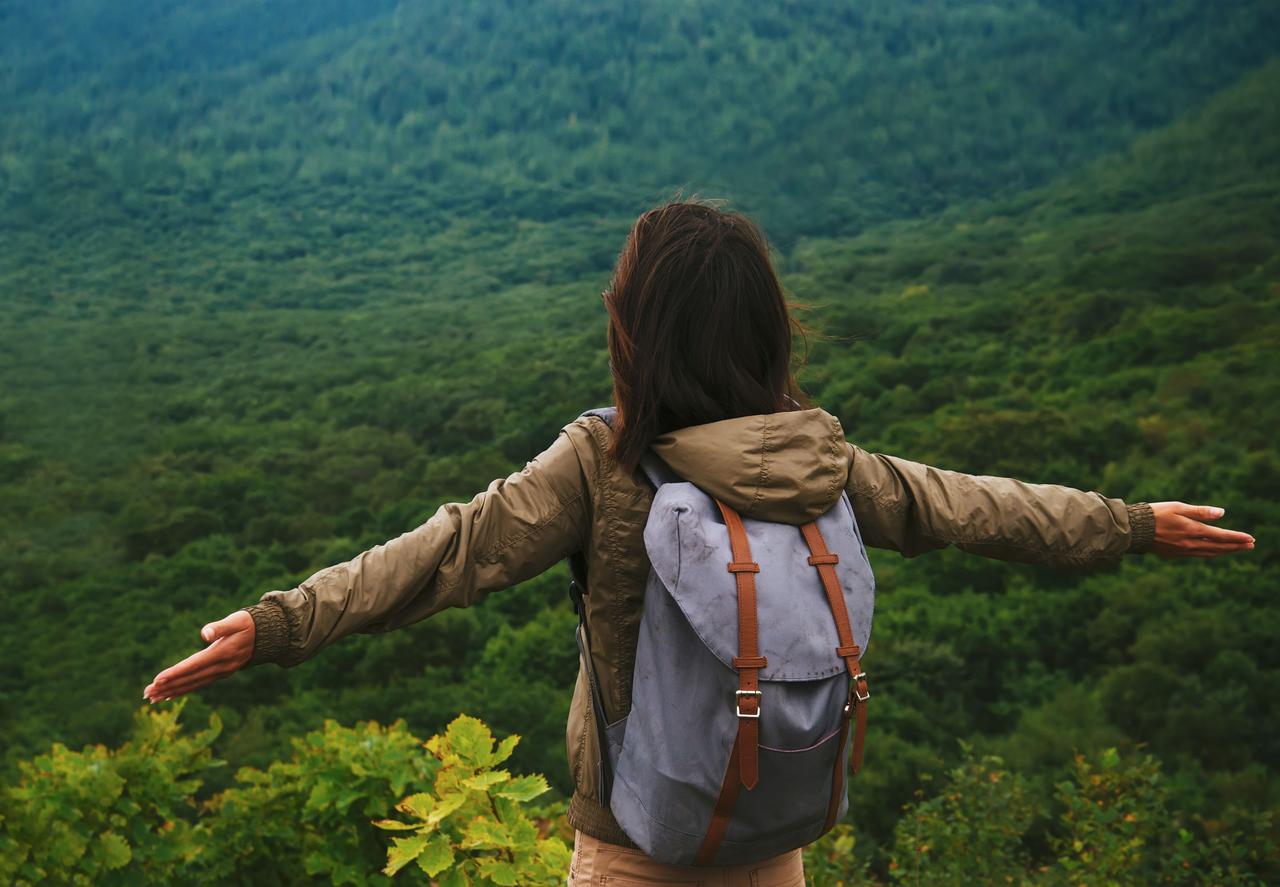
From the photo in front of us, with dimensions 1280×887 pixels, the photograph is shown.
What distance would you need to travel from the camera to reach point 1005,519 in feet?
4.96

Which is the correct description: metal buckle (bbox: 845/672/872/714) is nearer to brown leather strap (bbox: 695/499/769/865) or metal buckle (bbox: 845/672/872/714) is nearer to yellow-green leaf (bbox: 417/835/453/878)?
brown leather strap (bbox: 695/499/769/865)

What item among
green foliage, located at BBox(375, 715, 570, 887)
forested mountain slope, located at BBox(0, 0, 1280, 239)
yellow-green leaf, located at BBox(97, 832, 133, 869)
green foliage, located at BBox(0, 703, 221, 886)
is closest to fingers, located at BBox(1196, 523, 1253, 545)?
green foliage, located at BBox(375, 715, 570, 887)

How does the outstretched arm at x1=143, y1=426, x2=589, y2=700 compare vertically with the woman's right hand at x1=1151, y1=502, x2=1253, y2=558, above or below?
above

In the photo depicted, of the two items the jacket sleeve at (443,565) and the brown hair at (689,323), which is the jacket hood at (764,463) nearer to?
the brown hair at (689,323)

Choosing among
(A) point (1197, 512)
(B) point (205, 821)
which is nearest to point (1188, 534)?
(A) point (1197, 512)

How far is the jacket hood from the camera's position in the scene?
127 cm

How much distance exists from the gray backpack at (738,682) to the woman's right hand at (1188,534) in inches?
20.1

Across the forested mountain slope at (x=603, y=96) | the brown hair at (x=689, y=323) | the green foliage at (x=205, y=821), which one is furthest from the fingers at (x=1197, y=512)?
the forested mountain slope at (x=603, y=96)

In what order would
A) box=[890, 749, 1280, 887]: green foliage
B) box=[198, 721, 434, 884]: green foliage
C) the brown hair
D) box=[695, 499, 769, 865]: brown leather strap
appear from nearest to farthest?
box=[695, 499, 769, 865]: brown leather strap, the brown hair, box=[198, 721, 434, 884]: green foliage, box=[890, 749, 1280, 887]: green foliage

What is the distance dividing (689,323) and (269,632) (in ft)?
1.92

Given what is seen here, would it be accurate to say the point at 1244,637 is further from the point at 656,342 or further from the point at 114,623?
the point at 114,623

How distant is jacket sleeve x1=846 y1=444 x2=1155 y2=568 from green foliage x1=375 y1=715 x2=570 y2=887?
2.45 feet

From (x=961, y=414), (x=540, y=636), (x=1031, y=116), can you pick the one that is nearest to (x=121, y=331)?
(x=540, y=636)

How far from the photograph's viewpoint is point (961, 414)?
8023 mm
